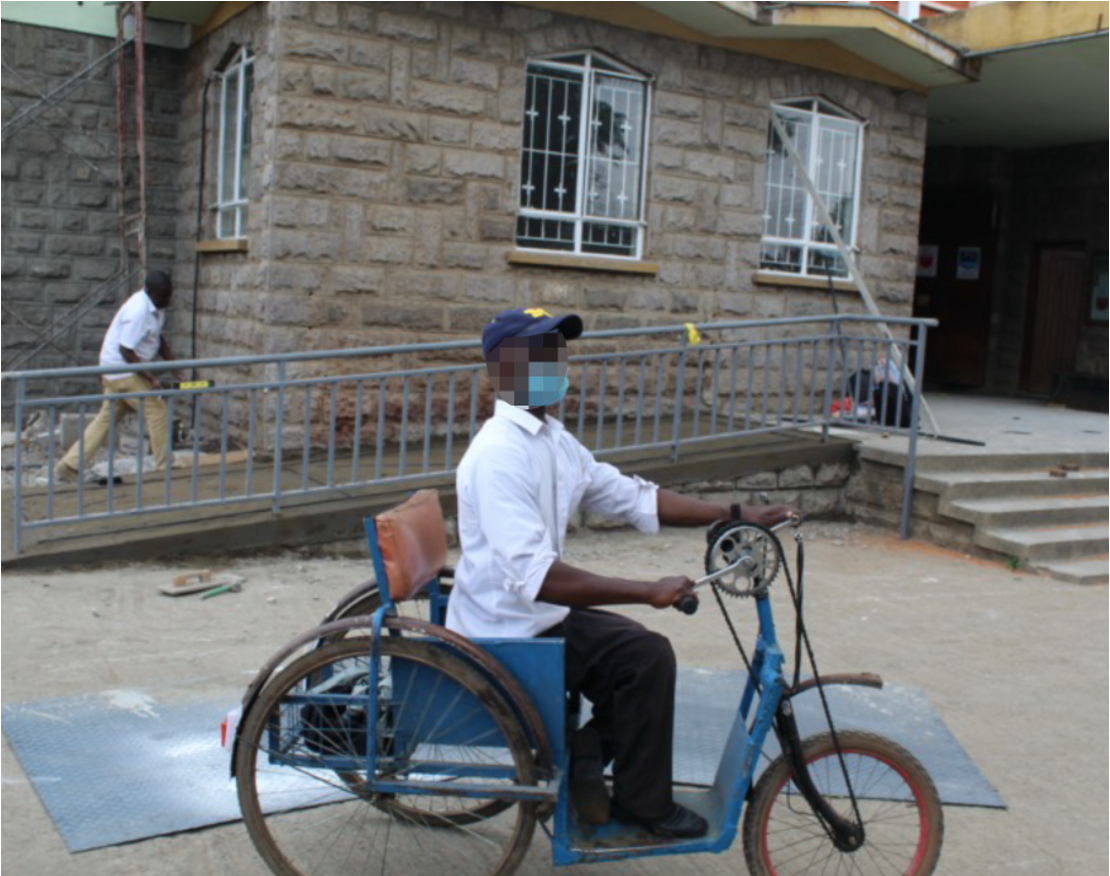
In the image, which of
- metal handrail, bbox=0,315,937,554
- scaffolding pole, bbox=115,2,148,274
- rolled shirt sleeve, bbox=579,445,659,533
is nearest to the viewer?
rolled shirt sleeve, bbox=579,445,659,533

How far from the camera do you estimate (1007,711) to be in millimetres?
5664

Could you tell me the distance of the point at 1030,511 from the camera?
8.88m

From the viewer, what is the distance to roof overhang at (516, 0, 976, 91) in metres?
10.2

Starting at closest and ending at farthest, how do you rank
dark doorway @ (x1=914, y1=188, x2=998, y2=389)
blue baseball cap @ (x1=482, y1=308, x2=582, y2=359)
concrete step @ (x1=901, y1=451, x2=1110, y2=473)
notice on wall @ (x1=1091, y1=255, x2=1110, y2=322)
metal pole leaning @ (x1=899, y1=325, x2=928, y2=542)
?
blue baseball cap @ (x1=482, y1=308, x2=582, y2=359), metal pole leaning @ (x1=899, y1=325, x2=928, y2=542), concrete step @ (x1=901, y1=451, x2=1110, y2=473), notice on wall @ (x1=1091, y1=255, x2=1110, y2=322), dark doorway @ (x1=914, y1=188, x2=998, y2=389)

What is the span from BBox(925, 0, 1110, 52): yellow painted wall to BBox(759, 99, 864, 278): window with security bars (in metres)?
1.28

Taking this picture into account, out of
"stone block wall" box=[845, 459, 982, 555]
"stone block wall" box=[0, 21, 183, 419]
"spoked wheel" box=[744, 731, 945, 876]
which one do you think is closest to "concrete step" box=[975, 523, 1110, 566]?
"stone block wall" box=[845, 459, 982, 555]

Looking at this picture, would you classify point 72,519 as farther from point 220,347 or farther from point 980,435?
point 980,435

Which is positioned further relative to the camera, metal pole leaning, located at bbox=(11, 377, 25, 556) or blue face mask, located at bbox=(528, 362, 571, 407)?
metal pole leaning, located at bbox=(11, 377, 25, 556)

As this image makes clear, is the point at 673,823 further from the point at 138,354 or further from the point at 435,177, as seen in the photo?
the point at 435,177

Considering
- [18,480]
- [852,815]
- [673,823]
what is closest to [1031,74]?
[18,480]

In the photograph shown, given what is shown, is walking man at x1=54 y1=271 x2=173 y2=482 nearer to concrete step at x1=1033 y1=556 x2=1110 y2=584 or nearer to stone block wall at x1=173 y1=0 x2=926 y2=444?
stone block wall at x1=173 y1=0 x2=926 y2=444

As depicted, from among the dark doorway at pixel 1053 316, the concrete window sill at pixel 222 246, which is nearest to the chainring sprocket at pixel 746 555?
the concrete window sill at pixel 222 246

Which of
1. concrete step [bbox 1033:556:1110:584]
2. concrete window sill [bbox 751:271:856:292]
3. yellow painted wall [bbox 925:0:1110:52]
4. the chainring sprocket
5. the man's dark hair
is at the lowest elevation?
concrete step [bbox 1033:556:1110:584]

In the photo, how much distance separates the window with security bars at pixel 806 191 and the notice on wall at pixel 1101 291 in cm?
541
